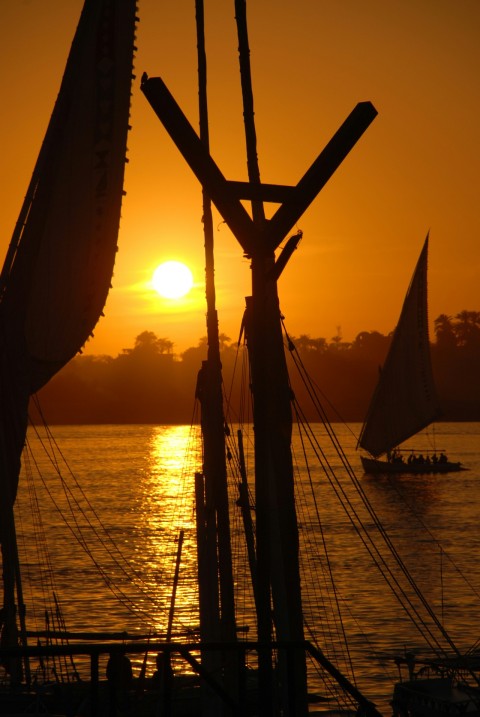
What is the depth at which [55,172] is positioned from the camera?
64.1 ft

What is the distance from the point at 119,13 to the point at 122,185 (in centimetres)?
307

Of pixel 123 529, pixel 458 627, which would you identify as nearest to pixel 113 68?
pixel 458 627

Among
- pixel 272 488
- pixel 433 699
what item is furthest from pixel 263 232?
pixel 433 699

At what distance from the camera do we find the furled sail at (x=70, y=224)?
63.3 ft

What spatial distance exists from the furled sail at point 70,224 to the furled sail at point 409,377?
6819 centimetres

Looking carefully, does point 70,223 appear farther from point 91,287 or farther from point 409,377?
point 409,377

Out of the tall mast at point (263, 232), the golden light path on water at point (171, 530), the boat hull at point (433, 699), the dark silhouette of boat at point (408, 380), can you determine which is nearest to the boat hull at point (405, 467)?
the dark silhouette of boat at point (408, 380)

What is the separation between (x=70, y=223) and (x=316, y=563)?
46.5m

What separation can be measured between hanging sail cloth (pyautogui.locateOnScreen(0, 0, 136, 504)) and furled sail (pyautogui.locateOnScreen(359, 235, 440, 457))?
68.2m

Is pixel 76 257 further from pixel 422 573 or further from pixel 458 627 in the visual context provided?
pixel 422 573

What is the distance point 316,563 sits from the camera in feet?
208

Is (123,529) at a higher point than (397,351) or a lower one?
lower

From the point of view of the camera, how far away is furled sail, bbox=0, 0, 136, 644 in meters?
19.3

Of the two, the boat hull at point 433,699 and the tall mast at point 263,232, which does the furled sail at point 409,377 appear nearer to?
the boat hull at point 433,699
